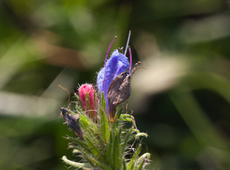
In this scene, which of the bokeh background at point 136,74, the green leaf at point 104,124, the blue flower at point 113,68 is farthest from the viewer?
the bokeh background at point 136,74

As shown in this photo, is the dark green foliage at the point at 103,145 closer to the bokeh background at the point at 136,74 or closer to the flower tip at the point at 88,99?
the flower tip at the point at 88,99

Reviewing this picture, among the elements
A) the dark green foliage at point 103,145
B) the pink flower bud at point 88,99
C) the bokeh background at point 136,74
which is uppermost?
the bokeh background at point 136,74

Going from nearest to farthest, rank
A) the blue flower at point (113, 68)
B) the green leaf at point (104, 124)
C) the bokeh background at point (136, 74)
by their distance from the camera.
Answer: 1. the green leaf at point (104, 124)
2. the blue flower at point (113, 68)
3. the bokeh background at point (136, 74)

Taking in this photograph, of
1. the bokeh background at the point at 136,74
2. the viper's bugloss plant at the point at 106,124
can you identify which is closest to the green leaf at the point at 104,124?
the viper's bugloss plant at the point at 106,124

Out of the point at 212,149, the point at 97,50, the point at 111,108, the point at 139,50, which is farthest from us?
the point at 139,50

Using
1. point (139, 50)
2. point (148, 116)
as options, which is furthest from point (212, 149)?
point (139, 50)

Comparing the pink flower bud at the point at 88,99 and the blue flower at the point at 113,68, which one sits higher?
the blue flower at the point at 113,68

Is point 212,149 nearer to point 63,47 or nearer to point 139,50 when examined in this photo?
point 139,50

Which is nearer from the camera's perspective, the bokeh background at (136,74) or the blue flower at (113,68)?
the blue flower at (113,68)

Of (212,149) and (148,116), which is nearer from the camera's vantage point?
(212,149)
